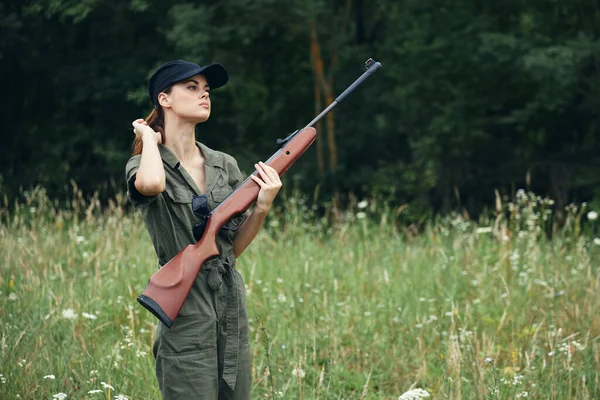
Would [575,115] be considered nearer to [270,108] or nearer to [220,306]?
[270,108]

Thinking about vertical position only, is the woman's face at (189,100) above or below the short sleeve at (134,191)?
above

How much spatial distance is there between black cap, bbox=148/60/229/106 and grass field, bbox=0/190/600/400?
134cm

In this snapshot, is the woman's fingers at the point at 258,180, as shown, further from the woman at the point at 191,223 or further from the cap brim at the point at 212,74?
the cap brim at the point at 212,74

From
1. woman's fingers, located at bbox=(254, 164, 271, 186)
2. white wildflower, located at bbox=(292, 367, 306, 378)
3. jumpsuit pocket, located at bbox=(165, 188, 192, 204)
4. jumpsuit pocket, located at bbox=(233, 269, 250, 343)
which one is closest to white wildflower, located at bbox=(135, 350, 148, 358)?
white wildflower, located at bbox=(292, 367, 306, 378)

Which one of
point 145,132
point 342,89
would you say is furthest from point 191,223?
point 342,89

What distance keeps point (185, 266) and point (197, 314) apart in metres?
0.19

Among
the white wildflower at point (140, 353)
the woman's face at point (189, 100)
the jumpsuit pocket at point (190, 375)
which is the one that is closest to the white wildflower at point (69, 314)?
the white wildflower at point (140, 353)

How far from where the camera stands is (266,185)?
304 cm

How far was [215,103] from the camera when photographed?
17922 millimetres

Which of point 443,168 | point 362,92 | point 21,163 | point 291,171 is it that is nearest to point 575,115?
point 443,168

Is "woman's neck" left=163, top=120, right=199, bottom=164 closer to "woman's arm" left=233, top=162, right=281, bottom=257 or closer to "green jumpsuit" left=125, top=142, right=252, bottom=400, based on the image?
"green jumpsuit" left=125, top=142, right=252, bottom=400

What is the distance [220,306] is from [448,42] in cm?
1350

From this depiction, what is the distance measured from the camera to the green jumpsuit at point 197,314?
2922mm

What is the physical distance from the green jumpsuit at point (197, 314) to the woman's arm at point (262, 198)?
2.9 inches
